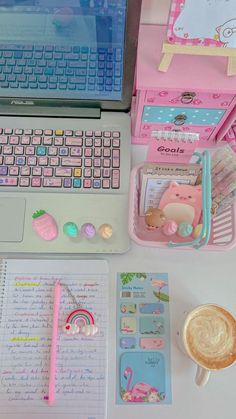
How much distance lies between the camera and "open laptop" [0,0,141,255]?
66cm

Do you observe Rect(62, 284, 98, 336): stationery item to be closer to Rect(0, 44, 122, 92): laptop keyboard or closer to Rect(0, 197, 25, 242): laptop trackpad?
Rect(0, 197, 25, 242): laptop trackpad

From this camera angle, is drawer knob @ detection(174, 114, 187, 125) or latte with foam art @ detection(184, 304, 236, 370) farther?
drawer knob @ detection(174, 114, 187, 125)

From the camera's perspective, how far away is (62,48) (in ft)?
2.15

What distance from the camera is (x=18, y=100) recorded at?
723 mm

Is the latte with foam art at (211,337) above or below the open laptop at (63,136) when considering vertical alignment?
below

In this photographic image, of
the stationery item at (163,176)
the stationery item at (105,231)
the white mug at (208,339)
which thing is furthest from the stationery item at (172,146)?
the white mug at (208,339)

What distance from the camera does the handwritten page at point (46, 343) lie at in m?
0.62

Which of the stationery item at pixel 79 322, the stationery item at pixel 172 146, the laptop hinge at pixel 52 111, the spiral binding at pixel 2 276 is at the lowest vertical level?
the stationery item at pixel 79 322

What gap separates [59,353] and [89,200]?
0.27 meters

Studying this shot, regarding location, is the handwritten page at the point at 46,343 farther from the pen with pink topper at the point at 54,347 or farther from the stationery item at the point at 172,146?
the stationery item at the point at 172,146

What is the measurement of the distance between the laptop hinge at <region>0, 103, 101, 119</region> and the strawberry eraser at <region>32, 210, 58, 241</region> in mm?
201

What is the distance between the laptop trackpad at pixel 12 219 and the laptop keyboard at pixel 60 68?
0.21m

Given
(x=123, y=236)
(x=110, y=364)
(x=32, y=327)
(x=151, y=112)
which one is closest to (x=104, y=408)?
(x=110, y=364)

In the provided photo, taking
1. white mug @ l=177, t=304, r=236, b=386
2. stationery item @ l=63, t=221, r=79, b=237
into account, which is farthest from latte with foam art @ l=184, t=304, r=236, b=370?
stationery item @ l=63, t=221, r=79, b=237
